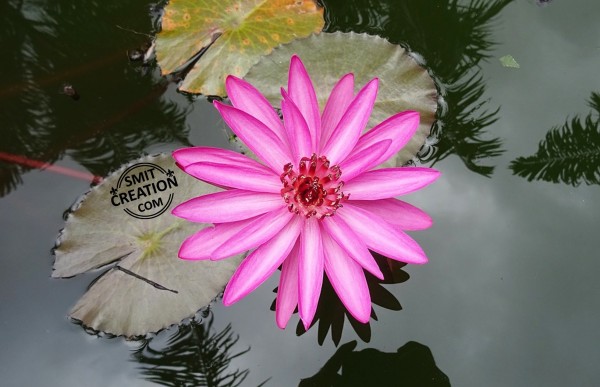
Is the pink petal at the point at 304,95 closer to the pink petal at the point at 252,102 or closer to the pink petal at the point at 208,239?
the pink petal at the point at 252,102

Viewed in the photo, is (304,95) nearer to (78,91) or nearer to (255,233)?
(255,233)

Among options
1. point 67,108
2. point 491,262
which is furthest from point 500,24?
point 67,108

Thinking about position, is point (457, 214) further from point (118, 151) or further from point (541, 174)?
point (118, 151)

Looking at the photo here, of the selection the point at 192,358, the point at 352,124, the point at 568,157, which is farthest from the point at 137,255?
the point at 568,157

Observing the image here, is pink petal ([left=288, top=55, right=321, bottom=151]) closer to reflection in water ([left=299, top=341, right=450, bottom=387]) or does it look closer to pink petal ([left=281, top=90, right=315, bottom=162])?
pink petal ([left=281, top=90, right=315, bottom=162])

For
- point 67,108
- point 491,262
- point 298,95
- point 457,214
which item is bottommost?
point 491,262

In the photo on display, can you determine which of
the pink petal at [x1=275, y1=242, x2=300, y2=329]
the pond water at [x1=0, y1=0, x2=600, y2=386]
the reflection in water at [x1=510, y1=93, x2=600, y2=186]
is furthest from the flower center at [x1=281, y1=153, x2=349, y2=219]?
the reflection in water at [x1=510, y1=93, x2=600, y2=186]
